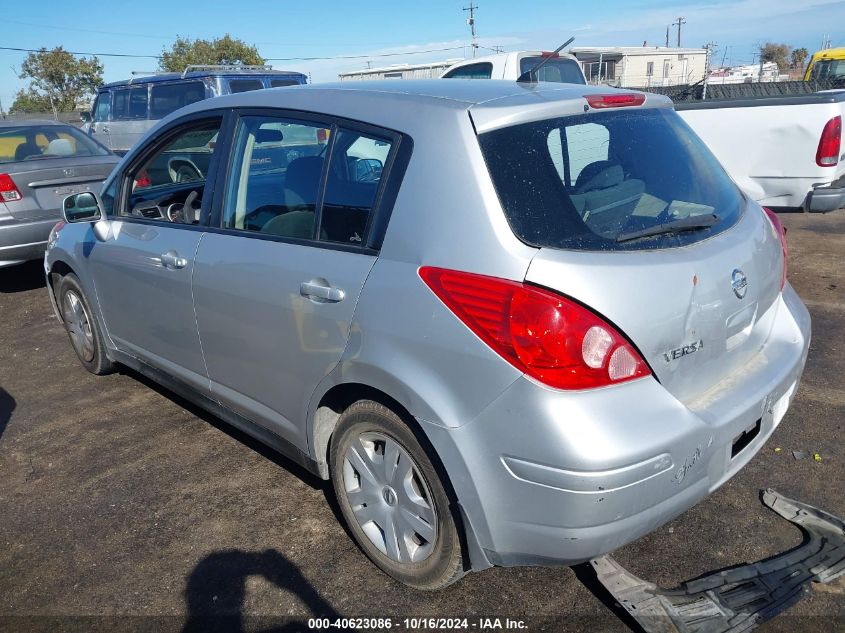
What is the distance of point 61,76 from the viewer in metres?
50.2

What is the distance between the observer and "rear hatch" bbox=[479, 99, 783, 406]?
2154 millimetres

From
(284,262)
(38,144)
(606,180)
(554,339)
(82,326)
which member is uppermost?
(38,144)

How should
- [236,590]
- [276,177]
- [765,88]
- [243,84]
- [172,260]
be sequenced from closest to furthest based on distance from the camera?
[236,590] < [276,177] < [172,260] < [243,84] < [765,88]

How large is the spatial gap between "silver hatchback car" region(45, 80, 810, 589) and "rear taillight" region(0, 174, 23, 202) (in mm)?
4484

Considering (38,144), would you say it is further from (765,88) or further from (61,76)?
(61,76)

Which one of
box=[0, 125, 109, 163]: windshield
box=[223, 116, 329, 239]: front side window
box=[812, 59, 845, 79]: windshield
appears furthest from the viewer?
Answer: box=[812, 59, 845, 79]: windshield

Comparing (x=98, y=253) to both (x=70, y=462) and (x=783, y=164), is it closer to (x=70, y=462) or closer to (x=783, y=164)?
(x=70, y=462)

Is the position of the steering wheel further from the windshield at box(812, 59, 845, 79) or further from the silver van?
the windshield at box(812, 59, 845, 79)

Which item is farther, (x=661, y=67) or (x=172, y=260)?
(x=661, y=67)

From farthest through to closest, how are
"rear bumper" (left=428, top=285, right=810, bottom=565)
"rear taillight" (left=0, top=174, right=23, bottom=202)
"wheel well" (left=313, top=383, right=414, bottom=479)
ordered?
"rear taillight" (left=0, top=174, right=23, bottom=202) < "wheel well" (left=313, top=383, right=414, bottom=479) < "rear bumper" (left=428, top=285, right=810, bottom=565)

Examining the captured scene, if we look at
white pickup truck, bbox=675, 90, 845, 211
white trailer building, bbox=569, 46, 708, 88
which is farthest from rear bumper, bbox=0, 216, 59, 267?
white trailer building, bbox=569, 46, 708, 88

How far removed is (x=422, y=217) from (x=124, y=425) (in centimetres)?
280

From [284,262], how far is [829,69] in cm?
2261

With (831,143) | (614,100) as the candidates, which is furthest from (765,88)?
(614,100)
